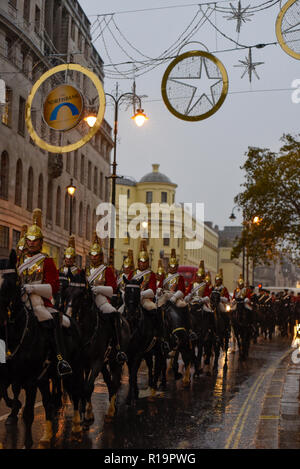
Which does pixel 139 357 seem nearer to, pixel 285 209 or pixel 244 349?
pixel 244 349

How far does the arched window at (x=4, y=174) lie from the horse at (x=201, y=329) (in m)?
19.6

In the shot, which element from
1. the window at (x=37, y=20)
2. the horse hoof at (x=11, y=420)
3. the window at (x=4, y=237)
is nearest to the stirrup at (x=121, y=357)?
the horse hoof at (x=11, y=420)

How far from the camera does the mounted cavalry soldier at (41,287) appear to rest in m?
8.74

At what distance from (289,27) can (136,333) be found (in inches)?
238

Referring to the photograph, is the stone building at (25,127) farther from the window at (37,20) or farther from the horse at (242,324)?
the horse at (242,324)

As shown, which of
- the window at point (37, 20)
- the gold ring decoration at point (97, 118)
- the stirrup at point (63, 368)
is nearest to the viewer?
the stirrup at point (63, 368)

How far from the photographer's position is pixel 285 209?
33219mm

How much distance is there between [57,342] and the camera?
29.1 ft

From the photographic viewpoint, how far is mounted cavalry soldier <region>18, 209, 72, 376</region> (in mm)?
8742

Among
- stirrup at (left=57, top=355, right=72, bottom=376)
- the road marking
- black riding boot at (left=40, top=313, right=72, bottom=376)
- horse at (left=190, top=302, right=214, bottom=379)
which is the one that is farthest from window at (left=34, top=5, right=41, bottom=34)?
stirrup at (left=57, top=355, right=72, bottom=376)

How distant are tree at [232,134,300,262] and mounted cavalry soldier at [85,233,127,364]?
22.4m

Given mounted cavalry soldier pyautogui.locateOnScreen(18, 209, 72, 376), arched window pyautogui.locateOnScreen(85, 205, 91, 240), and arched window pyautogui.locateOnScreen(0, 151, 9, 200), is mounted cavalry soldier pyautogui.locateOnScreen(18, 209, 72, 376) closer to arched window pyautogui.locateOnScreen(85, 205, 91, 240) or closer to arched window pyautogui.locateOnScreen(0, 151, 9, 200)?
arched window pyautogui.locateOnScreen(0, 151, 9, 200)
